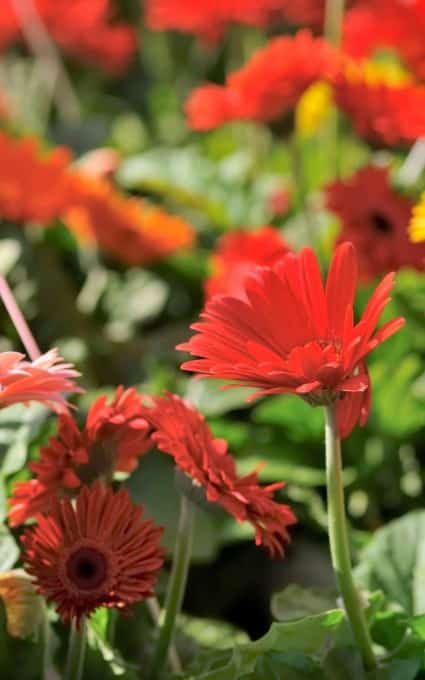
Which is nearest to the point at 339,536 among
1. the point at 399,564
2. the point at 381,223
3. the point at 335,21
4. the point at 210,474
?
the point at 210,474

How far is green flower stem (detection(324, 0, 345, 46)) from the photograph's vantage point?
3.27 feet

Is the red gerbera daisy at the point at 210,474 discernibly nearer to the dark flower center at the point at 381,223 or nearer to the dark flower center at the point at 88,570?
the dark flower center at the point at 88,570

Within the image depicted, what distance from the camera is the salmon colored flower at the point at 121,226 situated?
1.02 metres

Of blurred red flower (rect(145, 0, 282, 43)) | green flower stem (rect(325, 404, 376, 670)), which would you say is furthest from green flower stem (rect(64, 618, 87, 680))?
blurred red flower (rect(145, 0, 282, 43))

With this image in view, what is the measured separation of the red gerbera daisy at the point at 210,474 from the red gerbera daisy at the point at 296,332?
1.4 inches

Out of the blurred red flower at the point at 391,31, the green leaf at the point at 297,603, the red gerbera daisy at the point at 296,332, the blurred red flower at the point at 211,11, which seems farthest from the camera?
the blurred red flower at the point at 211,11

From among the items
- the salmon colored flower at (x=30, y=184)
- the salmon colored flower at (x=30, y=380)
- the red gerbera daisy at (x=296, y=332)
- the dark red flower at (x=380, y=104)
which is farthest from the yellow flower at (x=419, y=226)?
the salmon colored flower at (x=30, y=184)

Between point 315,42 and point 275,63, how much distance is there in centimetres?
5

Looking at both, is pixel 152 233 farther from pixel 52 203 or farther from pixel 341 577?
pixel 341 577

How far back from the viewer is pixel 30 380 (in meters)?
0.47

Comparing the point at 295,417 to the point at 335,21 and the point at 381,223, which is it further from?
the point at 335,21

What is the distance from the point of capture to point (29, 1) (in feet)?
4.31

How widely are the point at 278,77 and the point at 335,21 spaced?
8.1 inches

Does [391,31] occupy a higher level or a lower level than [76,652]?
higher
